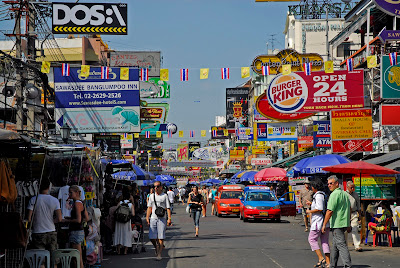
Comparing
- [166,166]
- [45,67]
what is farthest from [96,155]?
[166,166]

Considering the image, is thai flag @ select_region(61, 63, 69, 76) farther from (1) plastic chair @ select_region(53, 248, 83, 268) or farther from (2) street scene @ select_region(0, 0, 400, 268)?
(1) plastic chair @ select_region(53, 248, 83, 268)

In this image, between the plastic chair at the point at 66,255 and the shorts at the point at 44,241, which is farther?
the plastic chair at the point at 66,255

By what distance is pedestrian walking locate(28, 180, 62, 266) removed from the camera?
1088 cm

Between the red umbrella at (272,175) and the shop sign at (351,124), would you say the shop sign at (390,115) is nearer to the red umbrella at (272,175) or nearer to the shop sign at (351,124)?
the shop sign at (351,124)

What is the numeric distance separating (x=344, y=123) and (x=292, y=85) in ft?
10.1

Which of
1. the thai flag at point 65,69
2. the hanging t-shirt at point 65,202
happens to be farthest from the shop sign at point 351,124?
the hanging t-shirt at point 65,202

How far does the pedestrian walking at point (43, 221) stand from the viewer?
35.7ft

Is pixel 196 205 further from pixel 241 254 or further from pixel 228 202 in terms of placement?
pixel 228 202

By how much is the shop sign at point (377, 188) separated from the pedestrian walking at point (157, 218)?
6954mm

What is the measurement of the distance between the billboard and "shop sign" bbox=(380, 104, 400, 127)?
31686 millimetres

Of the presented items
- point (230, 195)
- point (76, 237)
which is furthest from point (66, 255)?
point (230, 195)

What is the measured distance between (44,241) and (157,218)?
4.65 metres

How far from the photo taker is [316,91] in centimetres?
2792

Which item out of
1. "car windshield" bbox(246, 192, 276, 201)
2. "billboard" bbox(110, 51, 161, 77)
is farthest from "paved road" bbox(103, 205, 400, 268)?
"billboard" bbox(110, 51, 161, 77)
